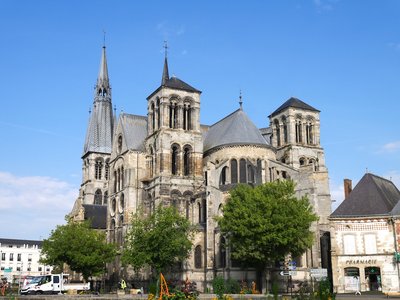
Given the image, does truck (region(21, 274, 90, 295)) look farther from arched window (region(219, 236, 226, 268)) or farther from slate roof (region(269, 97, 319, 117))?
slate roof (region(269, 97, 319, 117))

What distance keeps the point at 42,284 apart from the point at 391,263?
30457 millimetres

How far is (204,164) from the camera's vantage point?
215ft

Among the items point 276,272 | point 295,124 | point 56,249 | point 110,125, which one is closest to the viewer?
point 276,272

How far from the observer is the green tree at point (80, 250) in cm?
5716

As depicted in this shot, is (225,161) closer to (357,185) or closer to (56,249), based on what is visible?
(357,185)

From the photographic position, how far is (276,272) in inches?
2069

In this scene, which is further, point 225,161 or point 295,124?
point 295,124

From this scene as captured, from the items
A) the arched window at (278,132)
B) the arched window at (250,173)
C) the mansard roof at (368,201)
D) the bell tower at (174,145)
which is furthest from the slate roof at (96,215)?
the mansard roof at (368,201)

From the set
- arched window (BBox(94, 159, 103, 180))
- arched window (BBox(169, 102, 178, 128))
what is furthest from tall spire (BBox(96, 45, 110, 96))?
arched window (BBox(169, 102, 178, 128))

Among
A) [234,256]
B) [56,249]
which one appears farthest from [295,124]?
[56,249]

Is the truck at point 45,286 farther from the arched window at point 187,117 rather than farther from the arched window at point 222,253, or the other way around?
the arched window at point 187,117

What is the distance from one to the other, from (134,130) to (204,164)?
35.2 feet

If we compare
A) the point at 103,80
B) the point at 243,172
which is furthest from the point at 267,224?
the point at 103,80

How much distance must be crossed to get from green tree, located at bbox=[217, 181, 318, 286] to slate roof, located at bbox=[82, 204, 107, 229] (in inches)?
1431
